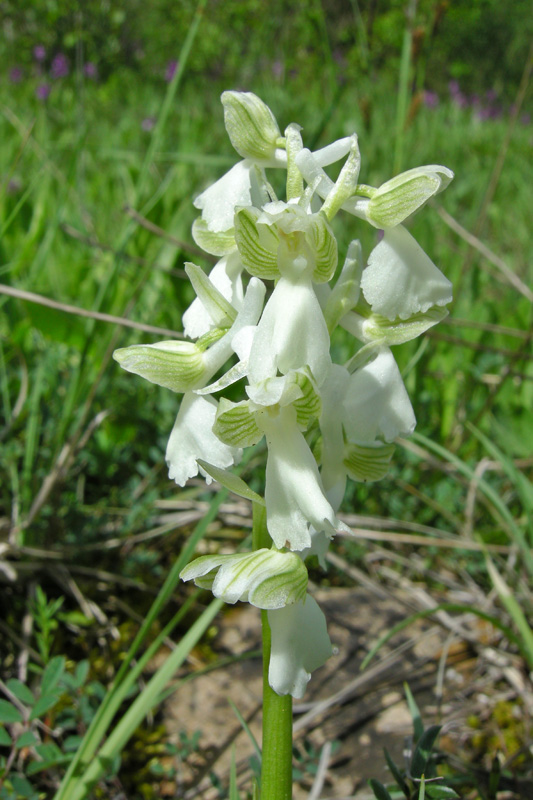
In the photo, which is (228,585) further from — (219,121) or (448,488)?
(219,121)

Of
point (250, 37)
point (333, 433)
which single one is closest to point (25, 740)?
point (333, 433)

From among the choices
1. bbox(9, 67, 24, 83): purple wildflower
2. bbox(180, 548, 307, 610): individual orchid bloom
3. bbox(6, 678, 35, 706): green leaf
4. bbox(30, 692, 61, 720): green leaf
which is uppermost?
bbox(180, 548, 307, 610): individual orchid bloom

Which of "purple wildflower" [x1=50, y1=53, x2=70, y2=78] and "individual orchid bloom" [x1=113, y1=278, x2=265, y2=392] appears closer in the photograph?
"individual orchid bloom" [x1=113, y1=278, x2=265, y2=392]

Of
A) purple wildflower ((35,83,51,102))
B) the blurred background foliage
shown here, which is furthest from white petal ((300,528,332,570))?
purple wildflower ((35,83,51,102))

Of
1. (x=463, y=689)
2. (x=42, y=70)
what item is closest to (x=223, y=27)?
(x=42, y=70)

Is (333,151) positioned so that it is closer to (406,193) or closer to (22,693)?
(406,193)

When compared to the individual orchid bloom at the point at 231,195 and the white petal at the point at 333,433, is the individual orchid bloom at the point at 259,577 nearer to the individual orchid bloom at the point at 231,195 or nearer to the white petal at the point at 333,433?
the white petal at the point at 333,433

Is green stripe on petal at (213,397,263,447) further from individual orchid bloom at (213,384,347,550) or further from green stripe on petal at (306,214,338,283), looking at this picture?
green stripe on petal at (306,214,338,283)
